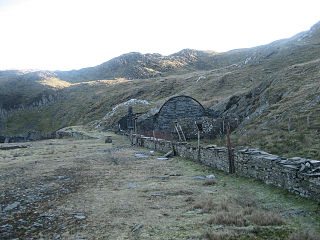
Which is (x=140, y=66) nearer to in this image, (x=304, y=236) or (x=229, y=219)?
(x=229, y=219)

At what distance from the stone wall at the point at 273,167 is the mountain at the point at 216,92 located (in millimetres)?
2705

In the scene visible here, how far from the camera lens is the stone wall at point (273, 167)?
20.1 feet

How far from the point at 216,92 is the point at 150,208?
48.9 meters

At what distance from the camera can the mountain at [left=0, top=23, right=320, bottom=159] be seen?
53.2 ft

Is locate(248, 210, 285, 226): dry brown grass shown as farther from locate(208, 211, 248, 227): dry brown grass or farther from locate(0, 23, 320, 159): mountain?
locate(0, 23, 320, 159): mountain

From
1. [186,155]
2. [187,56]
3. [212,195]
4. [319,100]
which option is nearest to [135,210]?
[212,195]

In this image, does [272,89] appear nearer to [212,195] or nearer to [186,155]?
[186,155]

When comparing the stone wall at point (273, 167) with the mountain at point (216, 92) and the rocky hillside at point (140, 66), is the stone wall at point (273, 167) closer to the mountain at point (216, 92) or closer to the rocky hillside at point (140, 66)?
the mountain at point (216, 92)

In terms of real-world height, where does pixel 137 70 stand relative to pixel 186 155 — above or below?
above

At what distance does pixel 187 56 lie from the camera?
163 m

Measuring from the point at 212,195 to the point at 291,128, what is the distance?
1053cm

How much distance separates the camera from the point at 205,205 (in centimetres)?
616

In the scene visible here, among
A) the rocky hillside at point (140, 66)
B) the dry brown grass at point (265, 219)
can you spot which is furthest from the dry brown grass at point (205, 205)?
the rocky hillside at point (140, 66)

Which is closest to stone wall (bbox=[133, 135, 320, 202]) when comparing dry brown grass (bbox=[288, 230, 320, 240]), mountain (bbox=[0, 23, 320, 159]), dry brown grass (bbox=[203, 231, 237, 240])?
dry brown grass (bbox=[288, 230, 320, 240])
